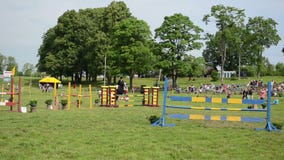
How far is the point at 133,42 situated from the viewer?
54125 mm

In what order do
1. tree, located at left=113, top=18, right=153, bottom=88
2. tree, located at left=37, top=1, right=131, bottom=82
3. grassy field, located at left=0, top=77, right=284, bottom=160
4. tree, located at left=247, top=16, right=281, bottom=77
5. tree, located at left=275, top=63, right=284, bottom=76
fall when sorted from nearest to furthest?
grassy field, located at left=0, top=77, right=284, bottom=160 → tree, located at left=113, top=18, right=153, bottom=88 → tree, located at left=37, top=1, right=131, bottom=82 → tree, located at left=247, top=16, right=281, bottom=77 → tree, located at left=275, top=63, right=284, bottom=76

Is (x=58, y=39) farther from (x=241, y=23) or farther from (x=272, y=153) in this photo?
(x=272, y=153)

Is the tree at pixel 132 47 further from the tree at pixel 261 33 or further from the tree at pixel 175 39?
the tree at pixel 261 33

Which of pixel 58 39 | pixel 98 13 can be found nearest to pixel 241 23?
pixel 98 13

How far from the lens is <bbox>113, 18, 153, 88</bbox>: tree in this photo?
52531mm

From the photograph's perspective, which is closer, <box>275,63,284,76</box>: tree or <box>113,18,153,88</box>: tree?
<box>113,18,153,88</box>: tree

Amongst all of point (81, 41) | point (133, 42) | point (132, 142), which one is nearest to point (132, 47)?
point (133, 42)

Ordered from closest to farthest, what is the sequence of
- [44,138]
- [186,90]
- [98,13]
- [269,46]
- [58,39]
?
[44,138]
[186,90]
[58,39]
[98,13]
[269,46]

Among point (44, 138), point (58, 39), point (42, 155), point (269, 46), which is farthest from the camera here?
point (269, 46)

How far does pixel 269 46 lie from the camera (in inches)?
2911

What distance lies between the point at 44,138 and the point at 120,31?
4597cm

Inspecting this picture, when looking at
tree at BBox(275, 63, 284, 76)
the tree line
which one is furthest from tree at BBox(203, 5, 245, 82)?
tree at BBox(275, 63, 284, 76)

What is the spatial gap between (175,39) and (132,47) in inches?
272

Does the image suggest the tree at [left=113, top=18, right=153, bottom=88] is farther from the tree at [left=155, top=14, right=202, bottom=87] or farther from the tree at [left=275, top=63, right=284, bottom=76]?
the tree at [left=275, top=63, right=284, bottom=76]
